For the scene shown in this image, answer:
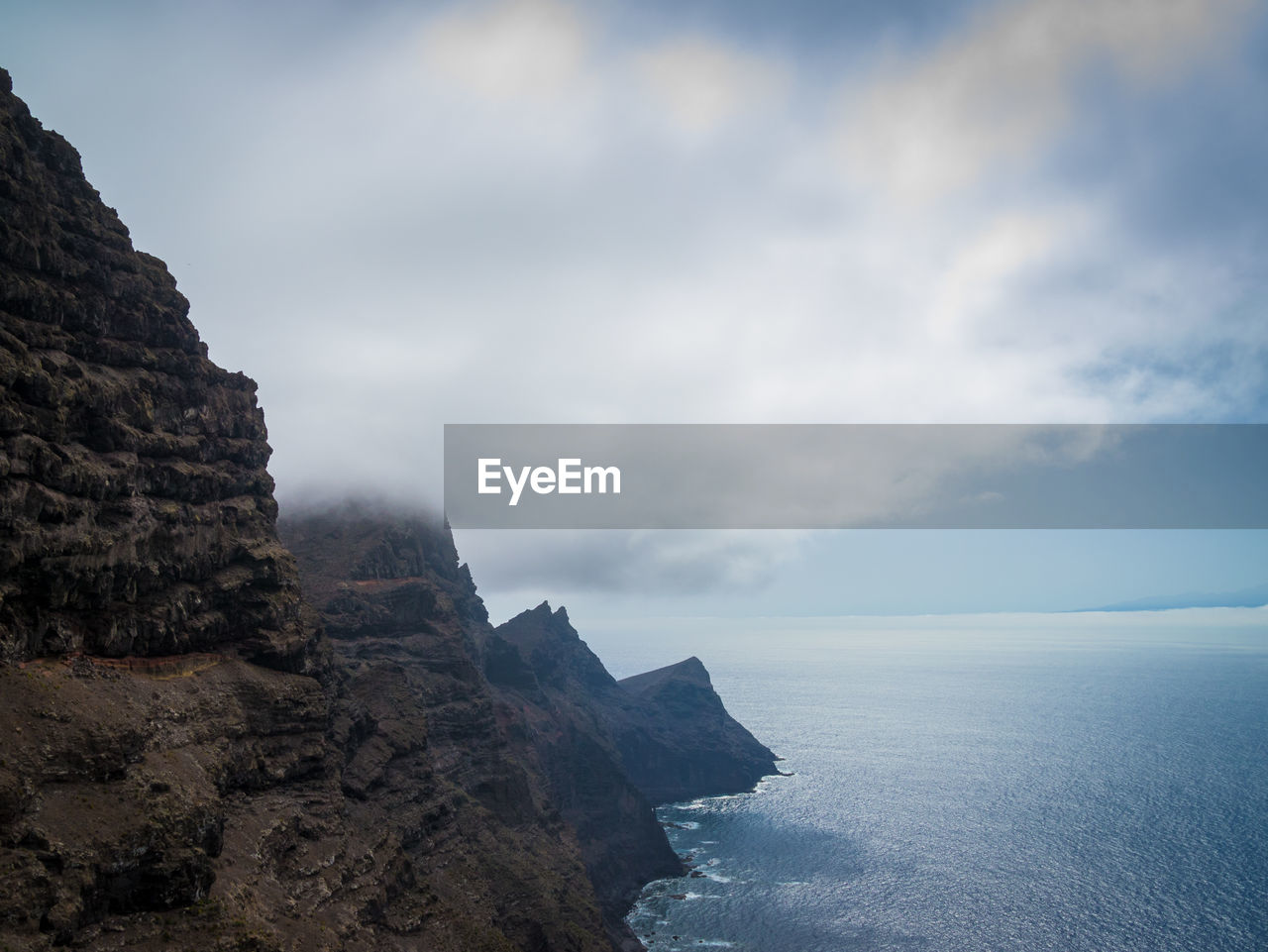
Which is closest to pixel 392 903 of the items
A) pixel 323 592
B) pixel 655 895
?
pixel 323 592

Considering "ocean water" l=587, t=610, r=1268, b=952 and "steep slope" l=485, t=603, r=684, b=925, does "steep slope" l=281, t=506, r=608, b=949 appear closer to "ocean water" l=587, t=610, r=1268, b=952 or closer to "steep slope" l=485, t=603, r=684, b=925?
"steep slope" l=485, t=603, r=684, b=925

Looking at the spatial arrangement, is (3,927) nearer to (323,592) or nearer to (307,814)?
(307,814)

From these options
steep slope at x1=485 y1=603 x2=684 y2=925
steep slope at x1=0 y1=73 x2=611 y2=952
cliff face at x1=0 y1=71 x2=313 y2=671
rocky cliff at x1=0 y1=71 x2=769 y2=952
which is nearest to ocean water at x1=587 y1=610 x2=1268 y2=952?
steep slope at x1=485 y1=603 x2=684 y2=925

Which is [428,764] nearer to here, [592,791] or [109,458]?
[109,458]

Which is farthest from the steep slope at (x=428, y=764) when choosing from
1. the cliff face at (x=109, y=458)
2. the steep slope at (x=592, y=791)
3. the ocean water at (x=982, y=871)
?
the ocean water at (x=982, y=871)

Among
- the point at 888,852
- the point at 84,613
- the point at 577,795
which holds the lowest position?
the point at 888,852

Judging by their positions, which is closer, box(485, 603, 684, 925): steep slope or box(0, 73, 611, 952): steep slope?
box(0, 73, 611, 952): steep slope
